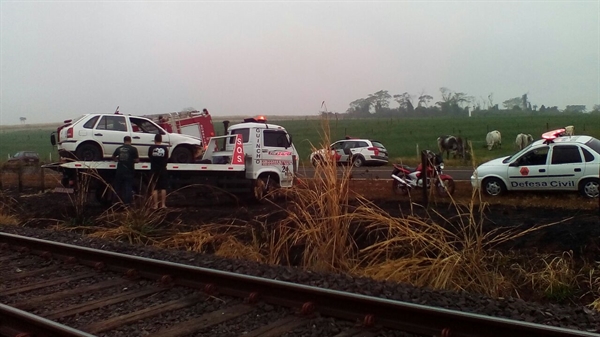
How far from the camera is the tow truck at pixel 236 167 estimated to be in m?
15.3

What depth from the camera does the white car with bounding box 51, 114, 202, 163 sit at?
15.6m

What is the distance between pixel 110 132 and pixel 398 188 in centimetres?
735

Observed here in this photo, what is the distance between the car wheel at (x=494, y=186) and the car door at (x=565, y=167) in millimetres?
1256

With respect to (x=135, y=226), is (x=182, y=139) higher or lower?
higher

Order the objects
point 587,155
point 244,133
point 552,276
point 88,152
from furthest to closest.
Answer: point 244,133 < point 88,152 < point 587,155 < point 552,276

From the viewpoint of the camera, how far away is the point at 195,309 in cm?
596

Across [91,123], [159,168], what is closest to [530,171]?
[159,168]

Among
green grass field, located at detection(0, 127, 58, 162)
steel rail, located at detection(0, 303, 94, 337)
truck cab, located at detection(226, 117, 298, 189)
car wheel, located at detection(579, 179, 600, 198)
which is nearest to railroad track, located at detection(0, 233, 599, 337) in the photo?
steel rail, located at detection(0, 303, 94, 337)

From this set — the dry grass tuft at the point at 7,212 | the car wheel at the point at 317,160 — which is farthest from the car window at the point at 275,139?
Result: the car wheel at the point at 317,160

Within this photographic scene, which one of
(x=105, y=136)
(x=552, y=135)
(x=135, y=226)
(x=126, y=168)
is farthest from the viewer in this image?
(x=552, y=135)

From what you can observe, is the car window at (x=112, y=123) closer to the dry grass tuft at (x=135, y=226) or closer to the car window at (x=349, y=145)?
the dry grass tuft at (x=135, y=226)

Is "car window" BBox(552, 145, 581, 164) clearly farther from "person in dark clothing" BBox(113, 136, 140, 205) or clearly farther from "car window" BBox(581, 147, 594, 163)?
"person in dark clothing" BBox(113, 136, 140, 205)

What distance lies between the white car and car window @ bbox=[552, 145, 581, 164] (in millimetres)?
9228

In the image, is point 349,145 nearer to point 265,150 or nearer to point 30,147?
point 265,150
